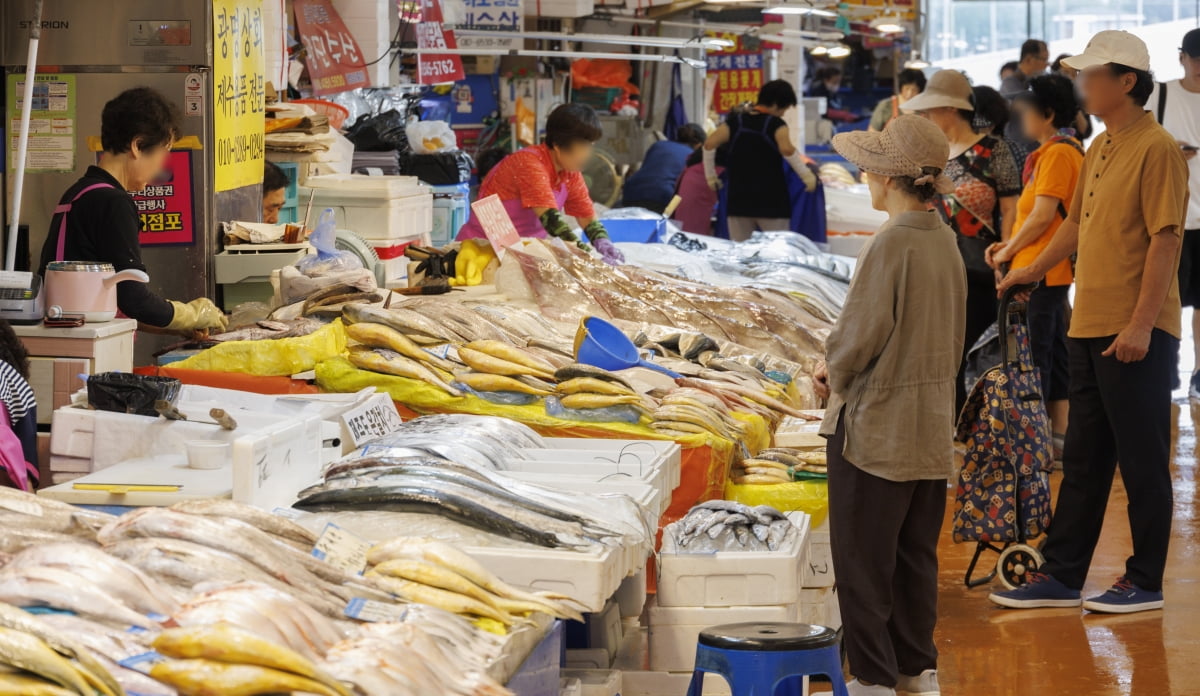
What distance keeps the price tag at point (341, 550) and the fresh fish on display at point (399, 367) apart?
2.08 meters

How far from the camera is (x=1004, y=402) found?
578 cm

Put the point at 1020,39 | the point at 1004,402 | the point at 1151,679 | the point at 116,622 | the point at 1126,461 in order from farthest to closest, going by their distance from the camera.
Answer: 1. the point at 1020,39
2. the point at 1004,402
3. the point at 1126,461
4. the point at 1151,679
5. the point at 116,622

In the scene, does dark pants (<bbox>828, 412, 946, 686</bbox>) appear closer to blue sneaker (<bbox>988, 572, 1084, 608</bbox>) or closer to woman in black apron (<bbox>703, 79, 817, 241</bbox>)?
blue sneaker (<bbox>988, 572, 1084, 608</bbox>)

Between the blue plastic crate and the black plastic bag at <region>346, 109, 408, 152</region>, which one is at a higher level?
the black plastic bag at <region>346, 109, 408, 152</region>

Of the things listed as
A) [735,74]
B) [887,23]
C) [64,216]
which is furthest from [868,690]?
[887,23]

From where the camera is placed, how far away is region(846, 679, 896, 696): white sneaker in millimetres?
4293

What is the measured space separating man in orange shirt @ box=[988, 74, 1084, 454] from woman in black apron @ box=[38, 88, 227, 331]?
384 centimetres

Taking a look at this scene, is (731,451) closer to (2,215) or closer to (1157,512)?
(1157,512)

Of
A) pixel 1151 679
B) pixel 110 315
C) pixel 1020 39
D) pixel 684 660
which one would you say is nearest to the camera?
pixel 684 660

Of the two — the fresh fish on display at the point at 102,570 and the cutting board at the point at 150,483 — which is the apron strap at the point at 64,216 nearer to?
the cutting board at the point at 150,483

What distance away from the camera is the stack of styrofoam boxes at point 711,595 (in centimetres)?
406

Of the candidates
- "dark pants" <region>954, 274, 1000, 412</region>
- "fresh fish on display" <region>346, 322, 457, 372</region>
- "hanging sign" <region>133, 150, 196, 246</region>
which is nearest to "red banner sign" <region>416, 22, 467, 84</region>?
"dark pants" <region>954, 274, 1000, 412</region>

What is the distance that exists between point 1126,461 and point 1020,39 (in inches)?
1127

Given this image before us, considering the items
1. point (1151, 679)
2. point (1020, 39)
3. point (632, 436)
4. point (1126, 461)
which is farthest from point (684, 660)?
point (1020, 39)
